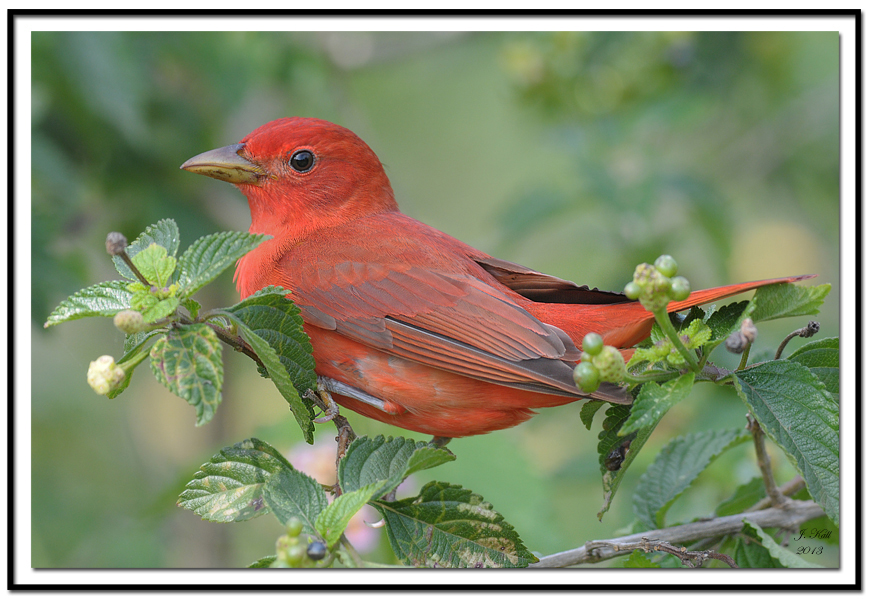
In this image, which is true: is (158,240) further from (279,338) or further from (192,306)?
(279,338)

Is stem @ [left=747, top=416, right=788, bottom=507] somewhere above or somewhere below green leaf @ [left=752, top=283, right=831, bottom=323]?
below

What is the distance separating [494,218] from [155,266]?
3.77 m

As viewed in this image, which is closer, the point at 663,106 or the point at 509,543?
the point at 509,543

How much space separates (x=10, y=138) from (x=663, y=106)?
3747 mm

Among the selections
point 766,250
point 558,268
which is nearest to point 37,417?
point 558,268

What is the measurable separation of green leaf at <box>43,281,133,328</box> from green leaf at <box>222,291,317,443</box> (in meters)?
0.26

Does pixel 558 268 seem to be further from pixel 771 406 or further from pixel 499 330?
pixel 771 406

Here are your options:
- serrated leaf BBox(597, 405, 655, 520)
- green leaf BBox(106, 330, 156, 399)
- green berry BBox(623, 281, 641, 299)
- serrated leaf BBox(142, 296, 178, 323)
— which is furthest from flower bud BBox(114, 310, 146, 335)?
serrated leaf BBox(597, 405, 655, 520)

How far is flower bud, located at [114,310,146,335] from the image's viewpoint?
1840mm

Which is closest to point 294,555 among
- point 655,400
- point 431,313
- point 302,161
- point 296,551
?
point 296,551

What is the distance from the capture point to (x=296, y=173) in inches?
136

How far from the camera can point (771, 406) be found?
7.17ft

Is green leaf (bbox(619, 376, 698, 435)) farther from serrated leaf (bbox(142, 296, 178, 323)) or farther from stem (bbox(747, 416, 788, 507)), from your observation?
serrated leaf (bbox(142, 296, 178, 323))

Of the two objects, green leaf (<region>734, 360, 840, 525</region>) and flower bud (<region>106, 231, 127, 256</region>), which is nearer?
flower bud (<region>106, 231, 127, 256</region>)
